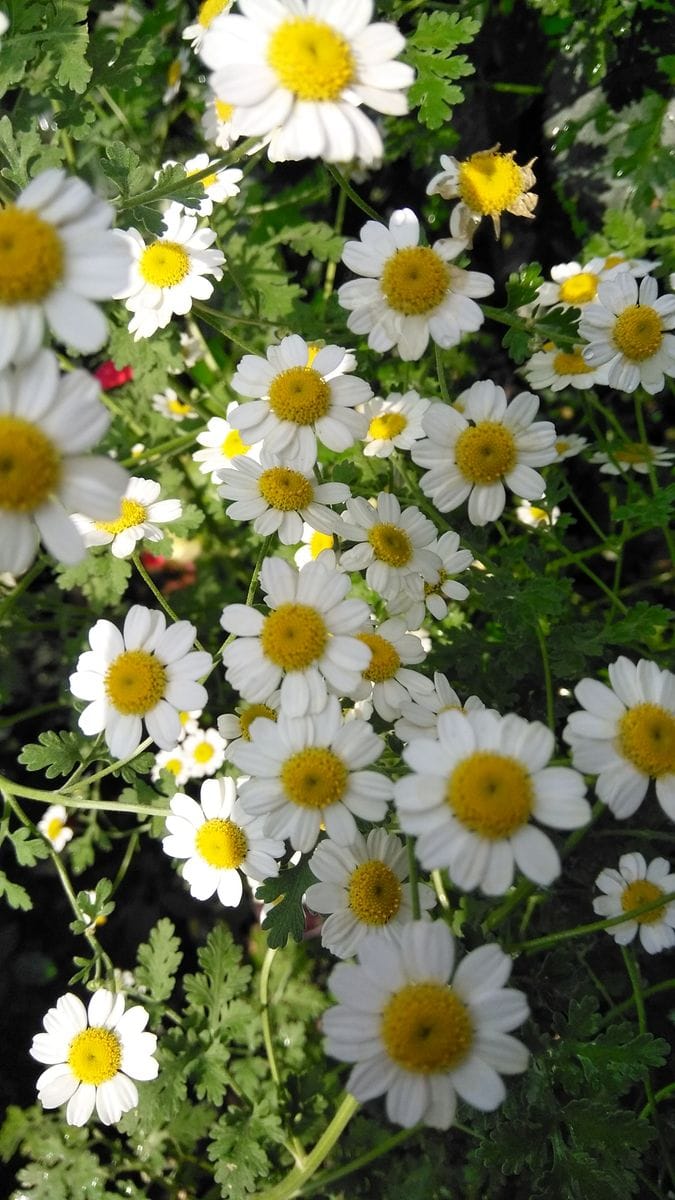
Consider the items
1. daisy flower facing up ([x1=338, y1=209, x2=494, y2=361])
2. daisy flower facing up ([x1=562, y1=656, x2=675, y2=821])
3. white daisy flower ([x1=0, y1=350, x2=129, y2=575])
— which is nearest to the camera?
white daisy flower ([x1=0, y1=350, x2=129, y2=575])

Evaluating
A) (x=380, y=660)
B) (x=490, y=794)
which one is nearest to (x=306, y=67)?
(x=380, y=660)

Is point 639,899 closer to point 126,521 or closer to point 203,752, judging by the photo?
point 203,752

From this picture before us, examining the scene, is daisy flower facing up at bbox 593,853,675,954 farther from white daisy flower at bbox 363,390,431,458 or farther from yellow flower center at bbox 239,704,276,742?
white daisy flower at bbox 363,390,431,458

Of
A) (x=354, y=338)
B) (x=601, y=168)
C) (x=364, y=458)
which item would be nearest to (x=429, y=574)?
(x=364, y=458)

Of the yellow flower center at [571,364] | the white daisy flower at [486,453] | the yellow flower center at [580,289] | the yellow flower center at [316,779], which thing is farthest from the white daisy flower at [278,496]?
the yellow flower center at [580,289]

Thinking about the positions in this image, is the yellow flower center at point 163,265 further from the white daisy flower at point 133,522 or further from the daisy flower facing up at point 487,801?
the daisy flower facing up at point 487,801

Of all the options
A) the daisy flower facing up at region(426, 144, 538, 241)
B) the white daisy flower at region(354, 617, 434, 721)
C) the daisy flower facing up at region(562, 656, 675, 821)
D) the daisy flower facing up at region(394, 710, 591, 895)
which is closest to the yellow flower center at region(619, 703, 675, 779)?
the daisy flower facing up at region(562, 656, 675, 821)

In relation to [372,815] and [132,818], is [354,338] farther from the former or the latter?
[132,818]
